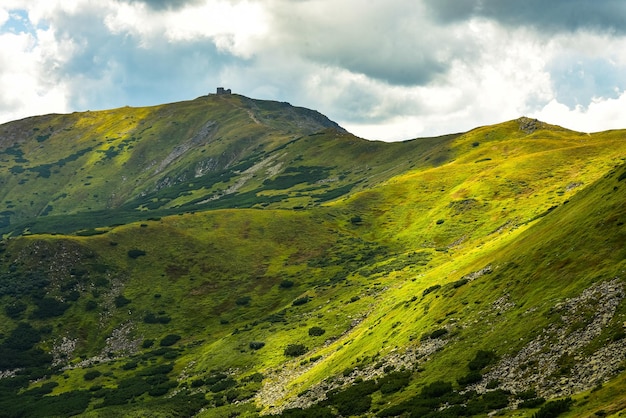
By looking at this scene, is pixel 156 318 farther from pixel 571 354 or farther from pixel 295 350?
pixel 571 354

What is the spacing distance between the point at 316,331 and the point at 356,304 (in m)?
10.7

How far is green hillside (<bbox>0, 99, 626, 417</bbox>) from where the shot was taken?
3428 cm

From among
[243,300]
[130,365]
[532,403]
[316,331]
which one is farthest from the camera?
[243,300]

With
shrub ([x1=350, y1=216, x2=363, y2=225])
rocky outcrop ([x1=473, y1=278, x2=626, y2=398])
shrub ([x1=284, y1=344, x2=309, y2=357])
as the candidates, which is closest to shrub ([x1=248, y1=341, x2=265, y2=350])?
shrub ([x1=284, y1=344, x2=309, y2=357])

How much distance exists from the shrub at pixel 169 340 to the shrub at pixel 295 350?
117ft

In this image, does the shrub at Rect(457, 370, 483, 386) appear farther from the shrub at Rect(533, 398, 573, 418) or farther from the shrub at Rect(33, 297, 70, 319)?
the shrub at Rect(33, 297, 70, 319)

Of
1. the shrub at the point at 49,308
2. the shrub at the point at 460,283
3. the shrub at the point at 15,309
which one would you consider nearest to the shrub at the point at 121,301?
the shrub at the point at 49,308

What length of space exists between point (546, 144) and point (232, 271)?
125273mm

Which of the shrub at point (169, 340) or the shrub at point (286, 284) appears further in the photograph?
the shrub at point (286, 284)

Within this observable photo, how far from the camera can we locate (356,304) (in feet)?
277

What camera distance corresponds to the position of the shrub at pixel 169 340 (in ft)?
323

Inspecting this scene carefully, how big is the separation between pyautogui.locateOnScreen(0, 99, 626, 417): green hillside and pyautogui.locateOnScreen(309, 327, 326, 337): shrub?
0.57 m

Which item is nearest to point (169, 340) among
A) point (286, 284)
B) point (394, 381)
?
point (286, 284)

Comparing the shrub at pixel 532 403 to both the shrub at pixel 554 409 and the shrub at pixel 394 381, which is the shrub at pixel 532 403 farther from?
the shrub at pixel 394 381
